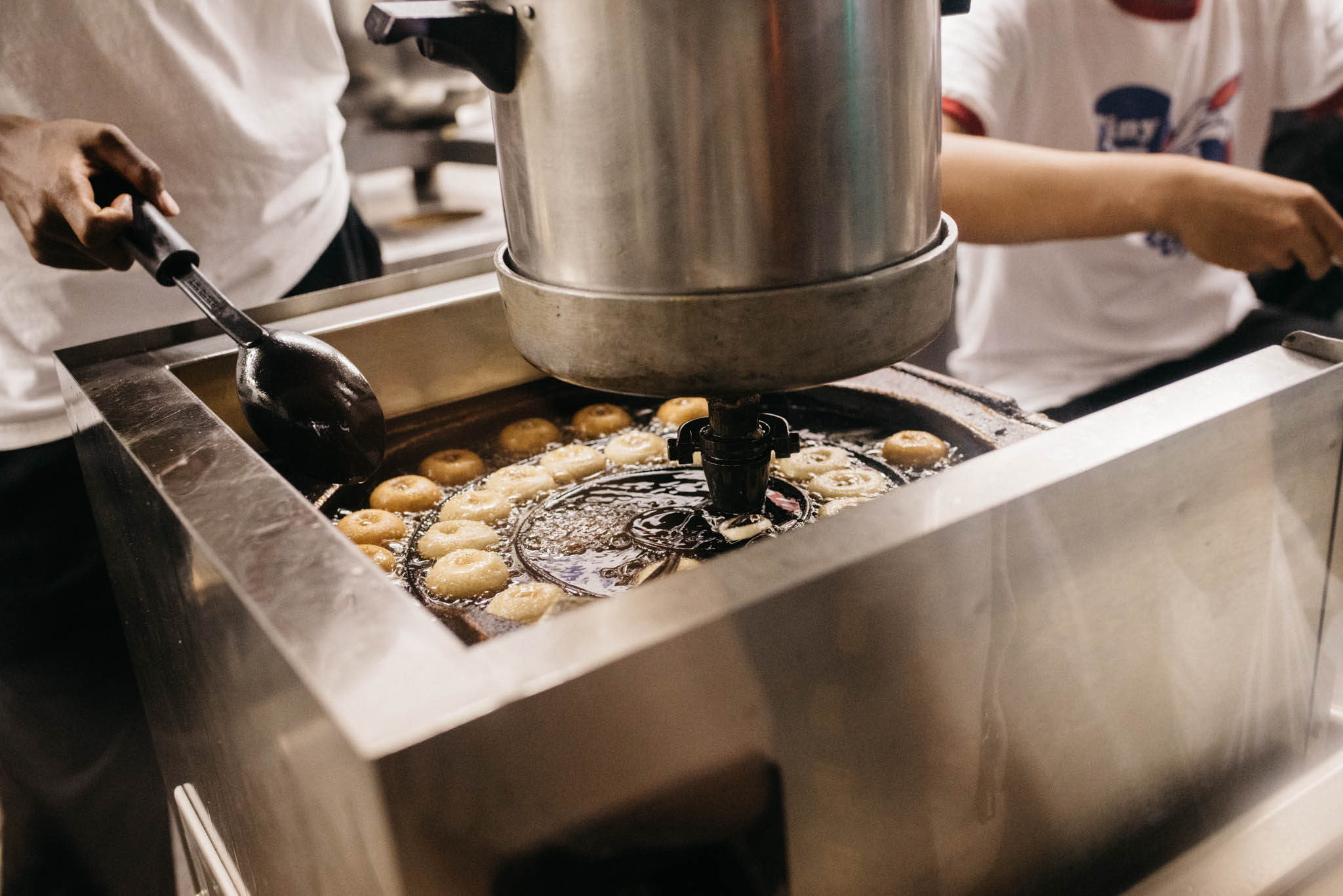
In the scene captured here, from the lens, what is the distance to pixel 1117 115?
75.6 inches

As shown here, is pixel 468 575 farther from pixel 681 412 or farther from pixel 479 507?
pixel 681 412

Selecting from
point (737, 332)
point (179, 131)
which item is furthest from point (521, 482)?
point (179, 131)

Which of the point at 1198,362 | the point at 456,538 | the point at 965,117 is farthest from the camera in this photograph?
the point at 1198,362

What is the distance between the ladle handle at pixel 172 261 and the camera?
91 cm

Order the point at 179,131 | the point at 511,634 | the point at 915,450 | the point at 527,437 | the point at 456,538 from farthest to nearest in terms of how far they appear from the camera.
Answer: the point at 179,131, the point at 527,437, the point at 915,450, the point at 456,538, the point at 511,634

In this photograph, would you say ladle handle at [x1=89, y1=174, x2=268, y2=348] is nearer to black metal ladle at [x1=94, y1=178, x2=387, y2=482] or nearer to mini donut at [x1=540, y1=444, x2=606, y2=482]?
black metal ladle at [x1=94, y1=178, x2=387, y2=482]

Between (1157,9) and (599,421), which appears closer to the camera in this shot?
(599,421)

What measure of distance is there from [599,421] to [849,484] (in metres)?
0.35

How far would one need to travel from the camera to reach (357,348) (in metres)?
1.19

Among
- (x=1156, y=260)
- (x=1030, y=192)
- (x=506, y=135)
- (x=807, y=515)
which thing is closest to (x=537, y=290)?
(x=506, y=135)

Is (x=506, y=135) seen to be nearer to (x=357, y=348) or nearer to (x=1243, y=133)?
(x=357, y=348)

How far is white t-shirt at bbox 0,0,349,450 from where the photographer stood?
127 cm

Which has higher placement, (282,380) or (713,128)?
(713,128)

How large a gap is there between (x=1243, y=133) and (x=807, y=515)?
1.71 meters
